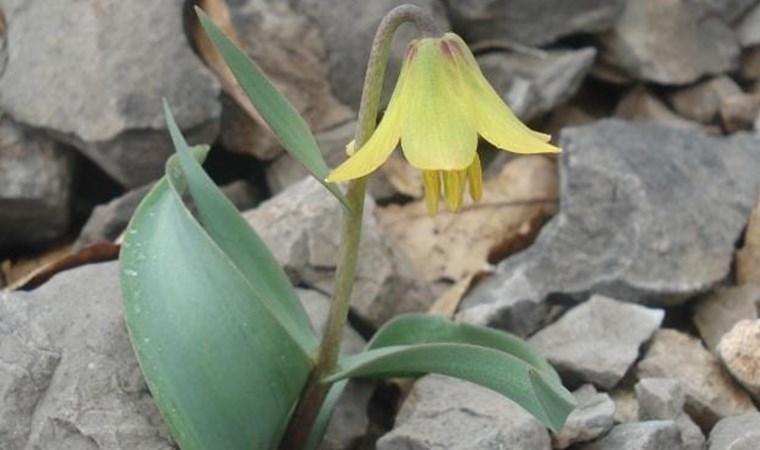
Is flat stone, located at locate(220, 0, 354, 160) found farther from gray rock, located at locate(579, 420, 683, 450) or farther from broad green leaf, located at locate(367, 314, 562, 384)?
gray rock, located at locate(579, 420, 683, 450)

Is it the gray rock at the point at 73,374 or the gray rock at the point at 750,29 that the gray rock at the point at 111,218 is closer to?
the gray rock at the point at 73,374

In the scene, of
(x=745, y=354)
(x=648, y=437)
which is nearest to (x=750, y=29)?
(x=745, y=354)

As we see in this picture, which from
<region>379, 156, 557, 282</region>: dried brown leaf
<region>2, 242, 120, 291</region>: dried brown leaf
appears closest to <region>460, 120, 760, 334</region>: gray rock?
<region>379, 156, 557, 282</region>: dried brown leaf

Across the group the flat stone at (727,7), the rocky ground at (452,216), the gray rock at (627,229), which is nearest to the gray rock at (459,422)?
the rocky ground at (452,216)

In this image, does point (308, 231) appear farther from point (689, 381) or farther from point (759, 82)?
point (759, 82)

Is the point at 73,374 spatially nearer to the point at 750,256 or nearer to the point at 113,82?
the point at 113,82

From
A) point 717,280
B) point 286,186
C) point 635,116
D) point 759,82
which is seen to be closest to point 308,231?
point 286,186
